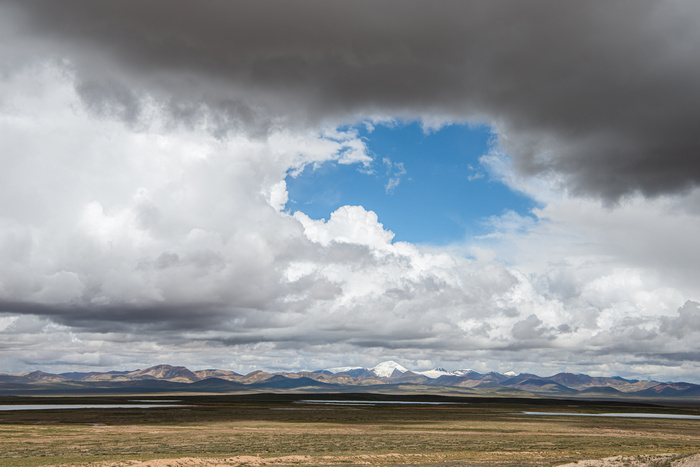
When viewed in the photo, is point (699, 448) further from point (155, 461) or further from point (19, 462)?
point (19, 462)

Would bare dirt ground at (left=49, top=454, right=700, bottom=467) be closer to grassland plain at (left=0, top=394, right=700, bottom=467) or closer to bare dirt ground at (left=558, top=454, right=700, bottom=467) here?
bare dirt ground at (left=558, top=454, right=700, bottom=467)

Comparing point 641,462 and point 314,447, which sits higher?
point 641,462

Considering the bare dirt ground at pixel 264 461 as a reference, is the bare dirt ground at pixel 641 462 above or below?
above

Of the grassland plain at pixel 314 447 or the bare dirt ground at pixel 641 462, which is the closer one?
the bare dirt ground at pixel 641 462

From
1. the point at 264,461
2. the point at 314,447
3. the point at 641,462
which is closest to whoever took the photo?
the point at 641,462

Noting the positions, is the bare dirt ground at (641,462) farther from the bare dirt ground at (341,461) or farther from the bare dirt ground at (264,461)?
the bare dirt ground at (264,461)

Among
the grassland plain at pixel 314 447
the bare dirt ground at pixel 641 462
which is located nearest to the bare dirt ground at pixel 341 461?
the bare dirt ground at pixel 641 462

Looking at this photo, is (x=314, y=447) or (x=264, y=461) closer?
(x=264, y=461)

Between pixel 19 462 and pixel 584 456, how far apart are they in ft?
210

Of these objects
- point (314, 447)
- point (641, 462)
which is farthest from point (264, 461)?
point (641, 462)

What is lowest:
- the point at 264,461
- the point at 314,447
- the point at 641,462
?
the point at 314,447

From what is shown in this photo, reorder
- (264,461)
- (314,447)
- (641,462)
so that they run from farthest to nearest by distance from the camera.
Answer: (314,447) < (264,461) < (641,462)

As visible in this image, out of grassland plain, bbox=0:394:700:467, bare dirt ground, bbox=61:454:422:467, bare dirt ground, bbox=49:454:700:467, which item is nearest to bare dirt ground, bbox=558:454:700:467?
bare dirt ground, bbox=49:454:700:467

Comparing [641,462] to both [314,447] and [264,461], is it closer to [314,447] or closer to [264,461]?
[314,447]
